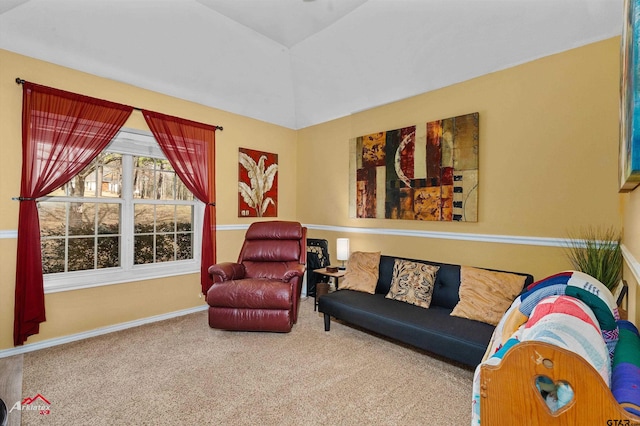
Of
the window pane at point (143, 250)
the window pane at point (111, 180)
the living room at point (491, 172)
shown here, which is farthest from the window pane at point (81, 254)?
the window pane at point (111, 180)

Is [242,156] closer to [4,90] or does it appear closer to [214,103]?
[214,103]

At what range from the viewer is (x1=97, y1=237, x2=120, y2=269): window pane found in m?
3.35

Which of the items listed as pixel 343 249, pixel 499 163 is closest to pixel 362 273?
pixel 343 249

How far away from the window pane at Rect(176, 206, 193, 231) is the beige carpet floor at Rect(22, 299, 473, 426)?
4.42 ft

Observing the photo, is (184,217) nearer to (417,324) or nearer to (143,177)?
(143,177)

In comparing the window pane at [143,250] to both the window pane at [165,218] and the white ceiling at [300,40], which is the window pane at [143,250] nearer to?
the window pane at [165,218]

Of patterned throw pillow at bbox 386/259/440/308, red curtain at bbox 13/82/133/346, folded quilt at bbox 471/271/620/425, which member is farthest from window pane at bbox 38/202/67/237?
folded quilt at bbox 471/271/620/425

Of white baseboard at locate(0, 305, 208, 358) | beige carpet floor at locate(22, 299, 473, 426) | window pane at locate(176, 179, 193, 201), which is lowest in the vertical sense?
beige carpet floor at locate(22, 299, 473, 426)

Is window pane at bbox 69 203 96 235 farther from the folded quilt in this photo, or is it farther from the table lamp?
the folded quilt

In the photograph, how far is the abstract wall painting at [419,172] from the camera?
3.13 meters

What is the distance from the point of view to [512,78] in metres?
2.87

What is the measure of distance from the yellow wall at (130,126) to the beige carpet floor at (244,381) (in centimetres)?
28

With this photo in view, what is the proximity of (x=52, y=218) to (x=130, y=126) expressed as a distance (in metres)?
1.21

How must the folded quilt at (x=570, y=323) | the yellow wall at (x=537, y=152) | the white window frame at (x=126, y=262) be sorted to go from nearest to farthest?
the folded quilt at (x=570, y=323) → the yellow wall at (x=537, y=152) → the white window frame at (x=126, y=262)
